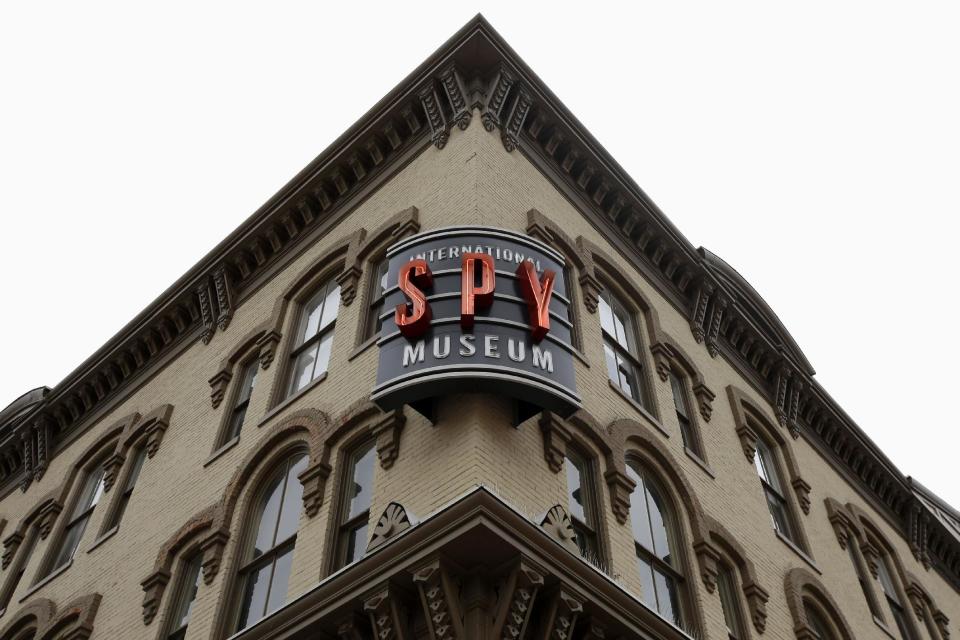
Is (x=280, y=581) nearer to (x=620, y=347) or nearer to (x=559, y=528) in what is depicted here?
(x=559, y=528)

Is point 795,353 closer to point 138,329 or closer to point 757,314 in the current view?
A: point 757,314

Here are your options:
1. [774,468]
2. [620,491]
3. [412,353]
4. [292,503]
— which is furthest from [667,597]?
[774,468]

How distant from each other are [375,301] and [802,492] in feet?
33.3

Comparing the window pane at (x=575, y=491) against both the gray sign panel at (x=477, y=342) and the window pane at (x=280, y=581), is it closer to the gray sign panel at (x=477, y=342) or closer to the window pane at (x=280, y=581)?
the gray sign panel at (x=477, y=342)

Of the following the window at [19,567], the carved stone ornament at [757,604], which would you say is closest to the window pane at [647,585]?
the carved stone ornament at [757,604]

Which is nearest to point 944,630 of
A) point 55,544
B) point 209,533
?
point 209,533

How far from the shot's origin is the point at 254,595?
1238 cm

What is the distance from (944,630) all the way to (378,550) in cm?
1918

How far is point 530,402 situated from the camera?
36.3 feet

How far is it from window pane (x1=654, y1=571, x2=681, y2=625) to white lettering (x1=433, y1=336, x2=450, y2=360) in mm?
4516

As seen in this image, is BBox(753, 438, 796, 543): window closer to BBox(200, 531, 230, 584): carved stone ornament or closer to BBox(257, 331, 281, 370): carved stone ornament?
BBox(257, 331, 281, 370): carved stone ornament

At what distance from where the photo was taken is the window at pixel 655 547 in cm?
1238

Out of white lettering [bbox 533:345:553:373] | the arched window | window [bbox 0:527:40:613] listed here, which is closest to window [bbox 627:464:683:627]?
white lettering [bbox 533:345:553:373]

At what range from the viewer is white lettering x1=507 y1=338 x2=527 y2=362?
36.1 feet
